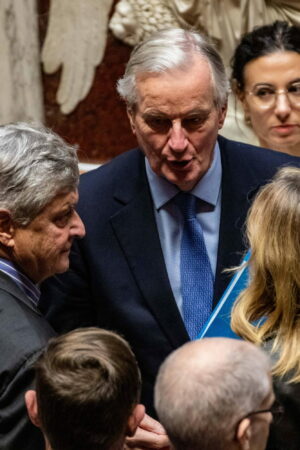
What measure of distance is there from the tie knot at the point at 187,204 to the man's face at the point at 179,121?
1.8 inches

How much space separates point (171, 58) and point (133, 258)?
Result: 64cm

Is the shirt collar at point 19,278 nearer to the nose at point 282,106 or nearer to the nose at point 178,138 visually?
the nose at point 178,138

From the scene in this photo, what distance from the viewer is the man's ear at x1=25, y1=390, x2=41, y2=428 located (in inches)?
113

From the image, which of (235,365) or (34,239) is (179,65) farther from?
(235,365)

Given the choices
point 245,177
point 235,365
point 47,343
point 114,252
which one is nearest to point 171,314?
point 114,252

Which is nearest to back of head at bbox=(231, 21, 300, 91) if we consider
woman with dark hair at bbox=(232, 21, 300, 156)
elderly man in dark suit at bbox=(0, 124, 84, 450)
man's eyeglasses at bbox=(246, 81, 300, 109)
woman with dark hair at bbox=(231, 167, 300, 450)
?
woman with dark hair at bbox=(232, 21, 300, 156)

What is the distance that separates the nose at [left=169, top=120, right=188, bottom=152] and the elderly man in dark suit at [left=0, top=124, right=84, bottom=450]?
1.11 feet

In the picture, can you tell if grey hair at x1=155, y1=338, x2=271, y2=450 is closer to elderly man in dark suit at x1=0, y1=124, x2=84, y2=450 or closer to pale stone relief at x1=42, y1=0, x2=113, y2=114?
elderly man in dark suit at x1=0, y1=124, x2=84, y2=450

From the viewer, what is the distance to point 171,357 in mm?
2730

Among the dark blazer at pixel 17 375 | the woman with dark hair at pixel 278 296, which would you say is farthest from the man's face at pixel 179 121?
the dark blazer at pixel 17 375

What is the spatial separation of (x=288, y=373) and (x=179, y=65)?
45.6 inches

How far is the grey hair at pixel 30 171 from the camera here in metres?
3.32

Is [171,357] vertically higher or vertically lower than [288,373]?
higher

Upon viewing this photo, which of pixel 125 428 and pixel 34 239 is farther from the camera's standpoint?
pixel 34 239
